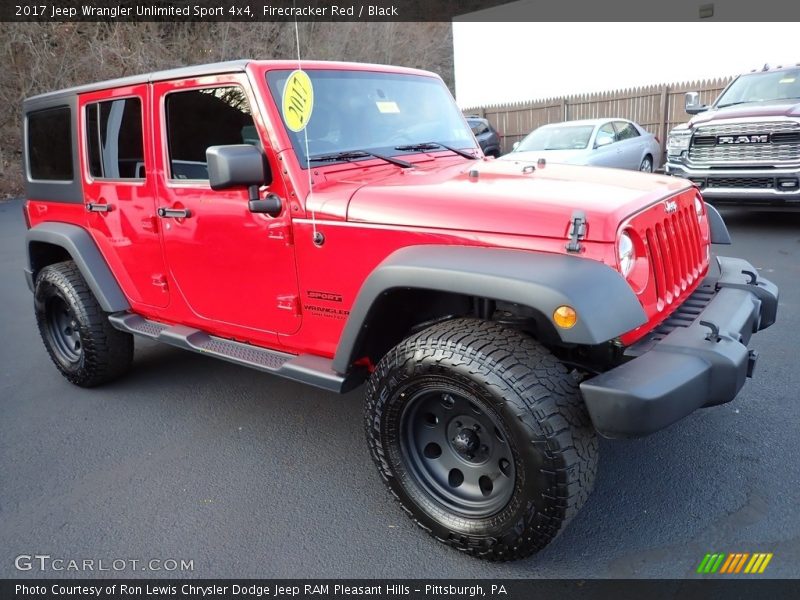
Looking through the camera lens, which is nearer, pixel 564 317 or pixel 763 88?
pixel 564 317

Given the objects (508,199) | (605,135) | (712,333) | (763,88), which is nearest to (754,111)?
(763,88)

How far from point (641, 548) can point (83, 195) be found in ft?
12.3

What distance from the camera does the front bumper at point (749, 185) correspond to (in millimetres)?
7152

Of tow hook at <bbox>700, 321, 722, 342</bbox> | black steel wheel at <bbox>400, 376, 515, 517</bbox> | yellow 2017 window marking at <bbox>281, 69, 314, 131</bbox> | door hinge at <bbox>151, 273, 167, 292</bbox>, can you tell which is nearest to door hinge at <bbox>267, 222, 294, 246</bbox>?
yellow 2017 window marking at <bbox>281, 69, 314, 131</bbox>

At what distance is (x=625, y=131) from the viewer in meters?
11.5

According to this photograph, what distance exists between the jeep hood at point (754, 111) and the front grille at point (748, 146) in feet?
0.41

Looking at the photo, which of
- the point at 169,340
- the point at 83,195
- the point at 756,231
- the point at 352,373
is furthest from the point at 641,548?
the point at 756,231

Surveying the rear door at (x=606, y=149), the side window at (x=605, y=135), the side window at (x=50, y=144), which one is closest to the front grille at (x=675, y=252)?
the side window at (x=50, y=144)

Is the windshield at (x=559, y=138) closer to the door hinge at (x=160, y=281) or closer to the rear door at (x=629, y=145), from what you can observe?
the rear door at (x=629, y=145)

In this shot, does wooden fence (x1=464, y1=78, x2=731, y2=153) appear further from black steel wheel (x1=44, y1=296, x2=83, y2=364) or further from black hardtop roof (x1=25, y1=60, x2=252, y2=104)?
black steel wheel (x1=44, y1=296, x2=83, y2=364)

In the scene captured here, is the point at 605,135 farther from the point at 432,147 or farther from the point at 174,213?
the point at 174,213

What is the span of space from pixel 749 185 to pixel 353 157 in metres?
6.38

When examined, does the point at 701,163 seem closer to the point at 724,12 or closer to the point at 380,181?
the point at 380,181

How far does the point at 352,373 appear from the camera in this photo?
2746 mm
